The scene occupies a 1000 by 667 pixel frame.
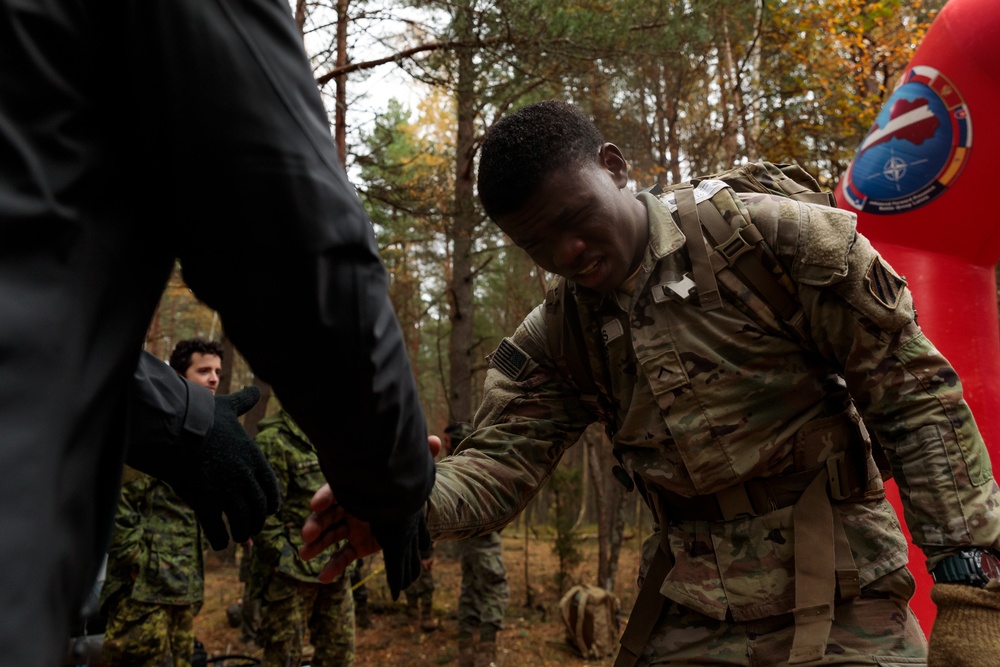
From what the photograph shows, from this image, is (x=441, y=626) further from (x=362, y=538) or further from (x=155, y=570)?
(x=362, y=538)

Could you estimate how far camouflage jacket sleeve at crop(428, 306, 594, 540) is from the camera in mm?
2217

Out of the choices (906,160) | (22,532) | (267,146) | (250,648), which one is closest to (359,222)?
(267,146)

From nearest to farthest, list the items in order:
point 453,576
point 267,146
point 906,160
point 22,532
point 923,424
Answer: point 22,532 → point 267,146 → point 923,424 → point 906,160 → point 453,576

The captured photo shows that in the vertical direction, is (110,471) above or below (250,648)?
above

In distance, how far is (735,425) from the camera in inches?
83.9

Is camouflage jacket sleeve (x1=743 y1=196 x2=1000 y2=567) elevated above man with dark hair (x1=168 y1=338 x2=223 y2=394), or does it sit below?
below

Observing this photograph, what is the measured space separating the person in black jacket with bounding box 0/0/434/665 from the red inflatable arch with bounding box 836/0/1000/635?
403 cm

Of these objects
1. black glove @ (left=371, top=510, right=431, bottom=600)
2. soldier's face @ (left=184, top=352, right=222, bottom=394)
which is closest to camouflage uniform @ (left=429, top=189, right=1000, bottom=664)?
black glove @ (left=371, top=510, right=431, bottom=600)

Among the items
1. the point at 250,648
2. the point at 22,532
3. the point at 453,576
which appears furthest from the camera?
the point at 453,576

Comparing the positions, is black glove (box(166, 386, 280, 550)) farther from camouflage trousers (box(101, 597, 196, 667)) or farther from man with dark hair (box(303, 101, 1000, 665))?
camouflage trousers (box(101, 597, 196, 667))

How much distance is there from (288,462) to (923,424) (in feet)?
13.9

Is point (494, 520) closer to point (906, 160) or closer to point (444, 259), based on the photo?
point (906, 160)

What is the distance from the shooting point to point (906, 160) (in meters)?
4.36

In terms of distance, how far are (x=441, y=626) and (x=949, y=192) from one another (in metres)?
6.94
